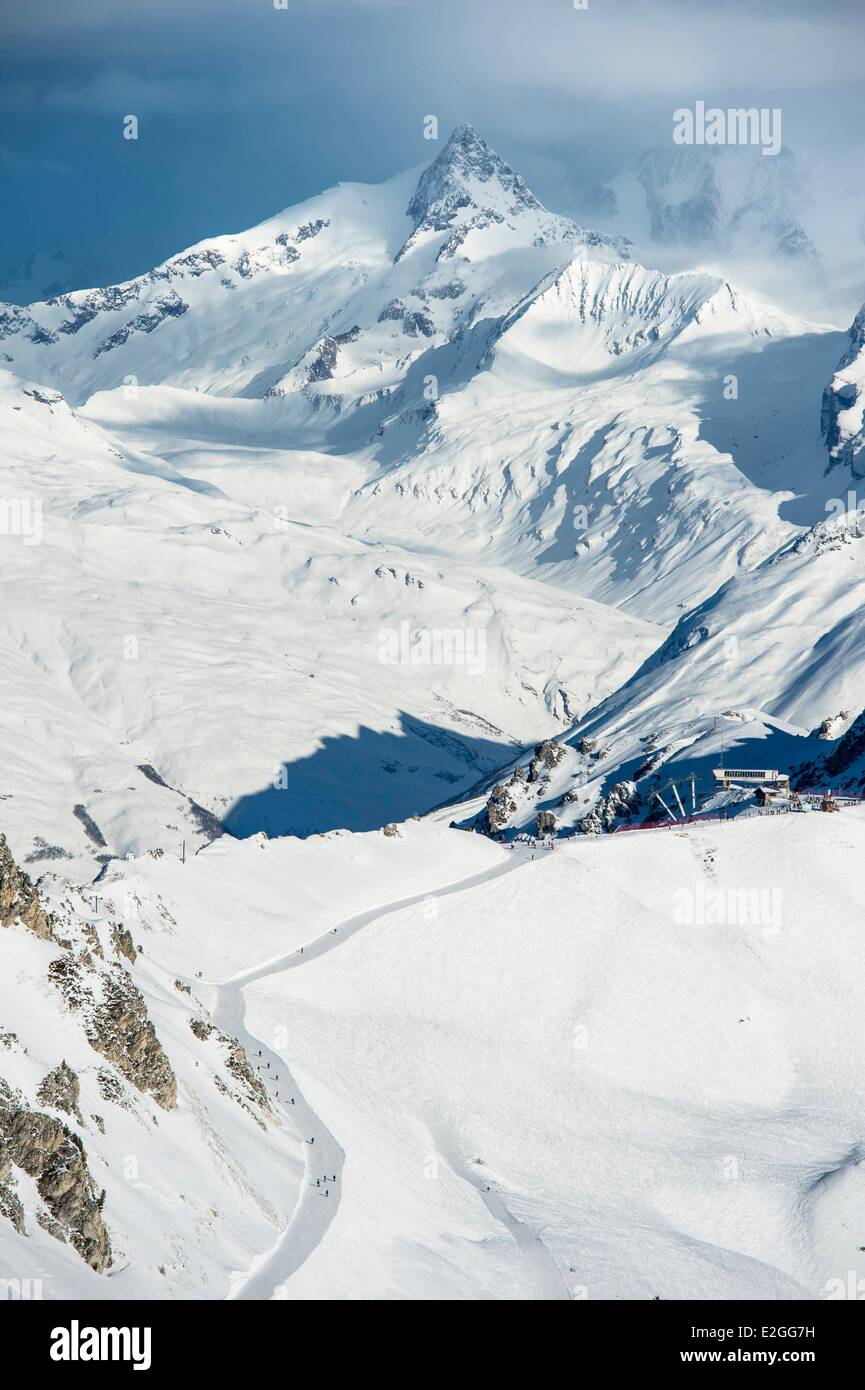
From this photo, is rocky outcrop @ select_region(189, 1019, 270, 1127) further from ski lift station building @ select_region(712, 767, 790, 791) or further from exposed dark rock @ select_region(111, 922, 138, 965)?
ski lift station building @ select_region(712, 767, 790, 791)

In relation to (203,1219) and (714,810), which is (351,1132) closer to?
(203,1219)

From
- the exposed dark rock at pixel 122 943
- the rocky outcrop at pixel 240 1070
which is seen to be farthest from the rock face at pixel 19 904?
the exposed dark rock at pixel 122 943

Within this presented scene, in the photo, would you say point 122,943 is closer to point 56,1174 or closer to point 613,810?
point 56,1174

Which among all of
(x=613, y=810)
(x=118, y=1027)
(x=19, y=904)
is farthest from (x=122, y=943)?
(x=613, y=810)

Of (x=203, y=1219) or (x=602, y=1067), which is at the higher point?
(x=203, y=1219)

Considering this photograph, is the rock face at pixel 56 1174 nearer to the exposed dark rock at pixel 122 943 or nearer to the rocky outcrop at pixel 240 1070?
the rocky outcrop at pixel 240 1070
